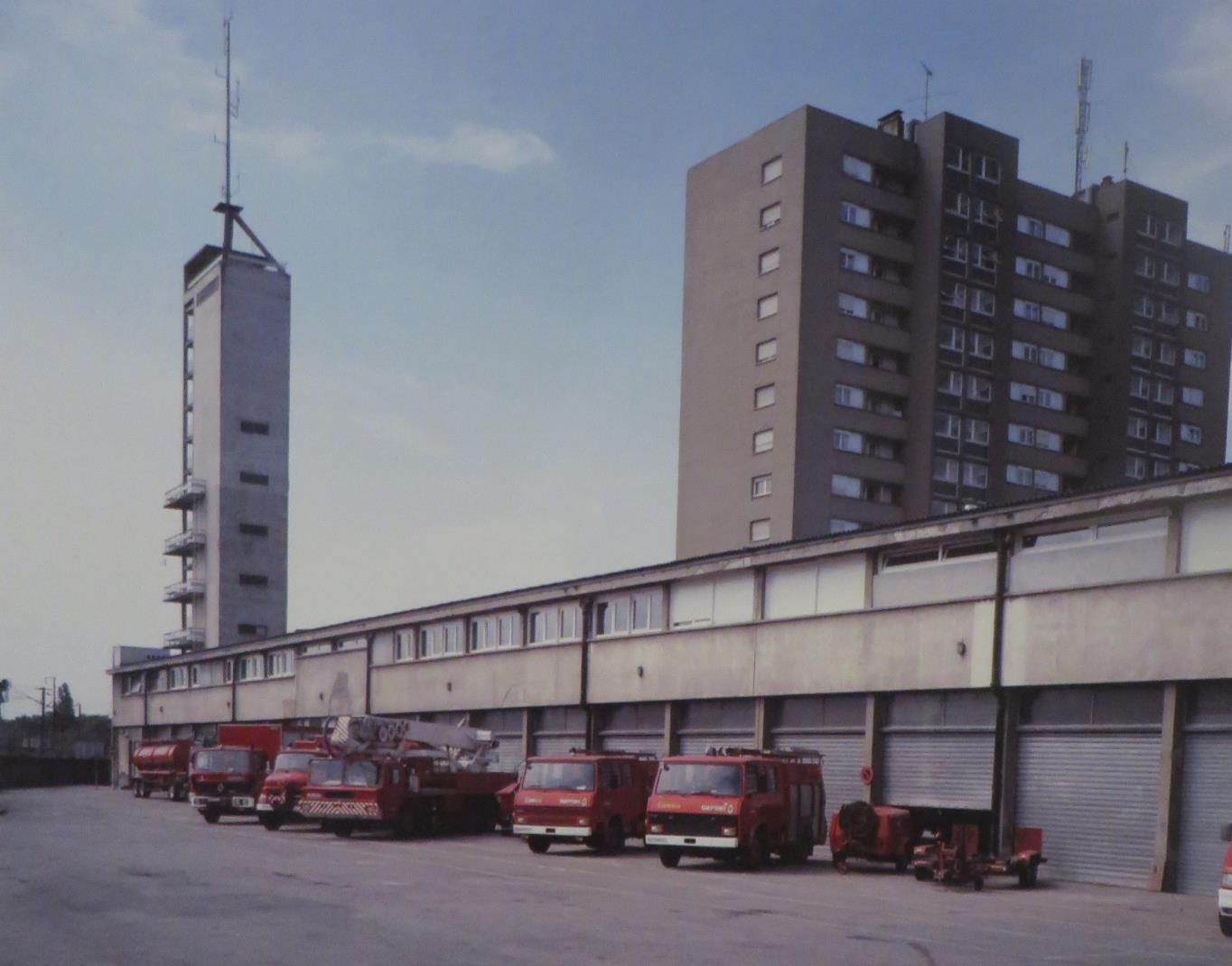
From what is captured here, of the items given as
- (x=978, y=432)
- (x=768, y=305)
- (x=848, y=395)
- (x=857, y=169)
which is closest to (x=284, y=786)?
(x=768, y=305)

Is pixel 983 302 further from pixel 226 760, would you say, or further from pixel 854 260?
pixel 226 760

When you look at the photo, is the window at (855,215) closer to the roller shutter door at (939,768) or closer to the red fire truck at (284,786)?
the red fire truck at (284,786)

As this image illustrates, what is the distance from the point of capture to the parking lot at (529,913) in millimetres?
13750

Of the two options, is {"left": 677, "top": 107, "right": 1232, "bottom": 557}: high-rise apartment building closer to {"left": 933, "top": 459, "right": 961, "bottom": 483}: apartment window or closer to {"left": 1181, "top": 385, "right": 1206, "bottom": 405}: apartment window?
{"left": 933, "top": 459, "right": 961, "bottom": 483}: apartment window

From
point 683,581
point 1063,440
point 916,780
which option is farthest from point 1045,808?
point 1063,440

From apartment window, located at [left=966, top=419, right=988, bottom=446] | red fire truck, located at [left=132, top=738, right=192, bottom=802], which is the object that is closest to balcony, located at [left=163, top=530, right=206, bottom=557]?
red fire truck, located at [left=132, top=738, right=192, bottom=802]

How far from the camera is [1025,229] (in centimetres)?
7638

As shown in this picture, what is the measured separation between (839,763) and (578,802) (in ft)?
21.3

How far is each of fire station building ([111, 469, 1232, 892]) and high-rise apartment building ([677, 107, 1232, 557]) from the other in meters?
27.6

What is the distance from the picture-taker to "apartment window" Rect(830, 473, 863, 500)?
220 feet

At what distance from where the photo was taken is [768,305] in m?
68.2

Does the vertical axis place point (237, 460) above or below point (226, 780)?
above

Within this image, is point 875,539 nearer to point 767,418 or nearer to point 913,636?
point 913,636

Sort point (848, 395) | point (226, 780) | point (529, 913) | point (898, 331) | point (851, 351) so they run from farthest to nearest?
1. point (898, 331)
2. point (851, 351)
3. point (848, 395)
4. point (226, 780)
5. point (529, 913)
